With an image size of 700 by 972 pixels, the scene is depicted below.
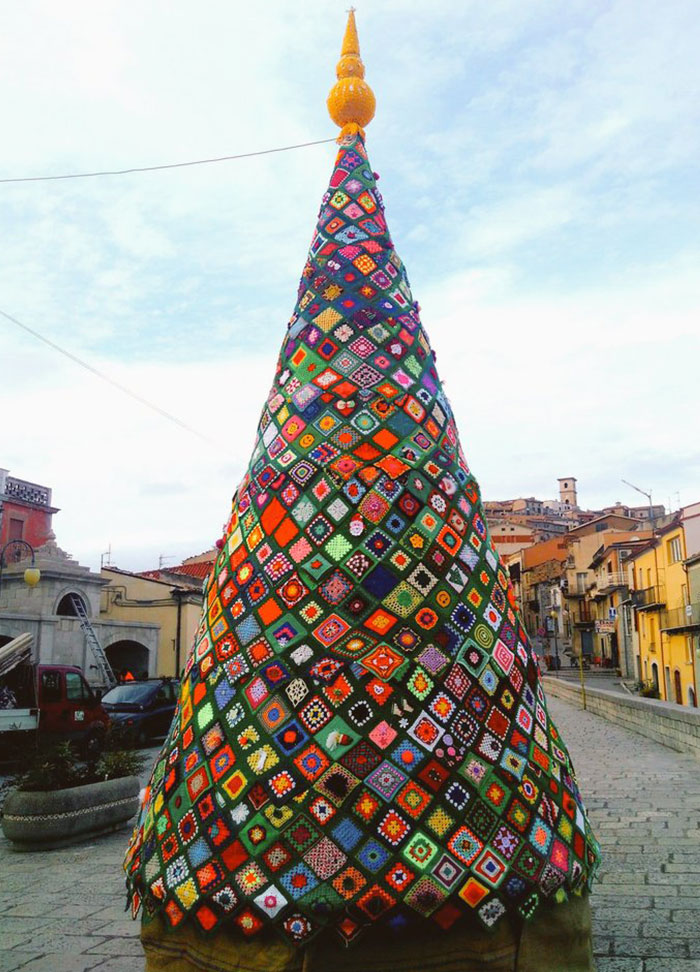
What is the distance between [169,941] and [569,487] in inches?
4339

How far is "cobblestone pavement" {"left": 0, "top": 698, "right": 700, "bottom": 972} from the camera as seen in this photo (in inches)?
155

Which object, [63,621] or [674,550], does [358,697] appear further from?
[674,550]

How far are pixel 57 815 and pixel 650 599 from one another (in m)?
33.3

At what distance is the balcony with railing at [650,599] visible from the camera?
111 ft

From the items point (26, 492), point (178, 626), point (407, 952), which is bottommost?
point (407, 952)

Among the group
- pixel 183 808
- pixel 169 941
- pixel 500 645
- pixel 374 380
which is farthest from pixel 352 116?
pixel 169 941

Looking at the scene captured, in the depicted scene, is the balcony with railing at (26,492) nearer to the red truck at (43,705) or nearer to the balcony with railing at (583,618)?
the red truck at (43,705)

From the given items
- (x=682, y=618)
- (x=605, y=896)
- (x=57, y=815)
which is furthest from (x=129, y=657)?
(x=605, y=896)

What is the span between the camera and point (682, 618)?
30984 millimetres

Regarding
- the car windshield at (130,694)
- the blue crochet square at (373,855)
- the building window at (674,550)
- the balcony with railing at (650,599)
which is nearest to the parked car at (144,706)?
the car windshield at (130,694)

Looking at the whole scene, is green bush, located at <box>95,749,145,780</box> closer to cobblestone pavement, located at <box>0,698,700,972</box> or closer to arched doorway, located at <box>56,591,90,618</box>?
cobblestone pavement, located at <box>0,698,700,972</box>

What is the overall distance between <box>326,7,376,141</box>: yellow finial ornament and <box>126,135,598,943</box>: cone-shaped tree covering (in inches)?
49.0

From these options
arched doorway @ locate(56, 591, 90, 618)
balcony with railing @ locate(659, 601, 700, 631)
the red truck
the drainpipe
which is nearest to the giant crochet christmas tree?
→ the red truck

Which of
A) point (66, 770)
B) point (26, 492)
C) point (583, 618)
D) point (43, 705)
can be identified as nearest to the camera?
point (66, 770)
